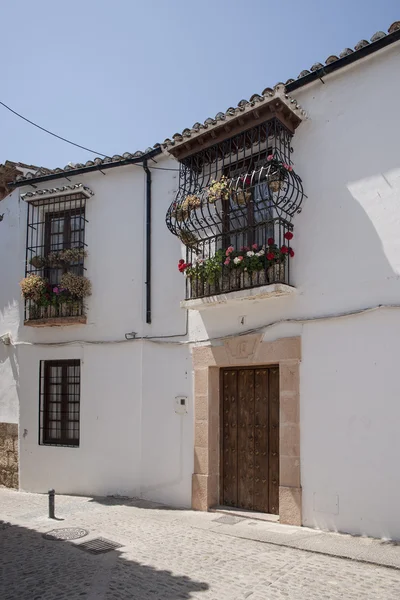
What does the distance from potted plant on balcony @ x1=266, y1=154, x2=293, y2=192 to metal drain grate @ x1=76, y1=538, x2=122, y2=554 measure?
14.8 feet

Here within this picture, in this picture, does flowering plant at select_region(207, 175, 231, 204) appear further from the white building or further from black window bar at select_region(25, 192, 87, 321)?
black window bar at select_region(25, 192, 87, 321)

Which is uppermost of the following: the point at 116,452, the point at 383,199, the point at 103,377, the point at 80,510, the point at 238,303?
the point at 383,199

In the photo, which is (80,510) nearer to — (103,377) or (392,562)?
(103,377)

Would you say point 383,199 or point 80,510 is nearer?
point 383,199

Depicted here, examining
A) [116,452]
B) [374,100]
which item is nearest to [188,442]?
[116,452]

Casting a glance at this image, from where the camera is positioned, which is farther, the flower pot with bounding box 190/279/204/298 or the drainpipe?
the drainpipe

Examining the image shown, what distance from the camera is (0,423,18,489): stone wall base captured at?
947 cm

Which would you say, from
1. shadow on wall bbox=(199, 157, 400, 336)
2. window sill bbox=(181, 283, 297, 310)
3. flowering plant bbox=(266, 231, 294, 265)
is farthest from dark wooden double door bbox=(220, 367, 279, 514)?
flowering plant bbox=(266, 231, 294, 265)

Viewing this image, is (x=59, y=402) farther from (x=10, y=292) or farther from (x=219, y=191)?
(x=219, y=191)

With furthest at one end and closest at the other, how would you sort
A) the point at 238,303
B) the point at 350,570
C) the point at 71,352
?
the point at 71,352 < the point at 238,303 < the point at 350,570

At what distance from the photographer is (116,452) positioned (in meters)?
8.52

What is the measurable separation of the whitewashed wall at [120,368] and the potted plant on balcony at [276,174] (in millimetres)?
2115

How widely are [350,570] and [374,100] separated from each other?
5095 millimetres

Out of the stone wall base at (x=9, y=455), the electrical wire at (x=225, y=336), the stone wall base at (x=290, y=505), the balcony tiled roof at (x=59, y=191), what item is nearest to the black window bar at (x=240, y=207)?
the electrical wire at (x=225, y=336)
